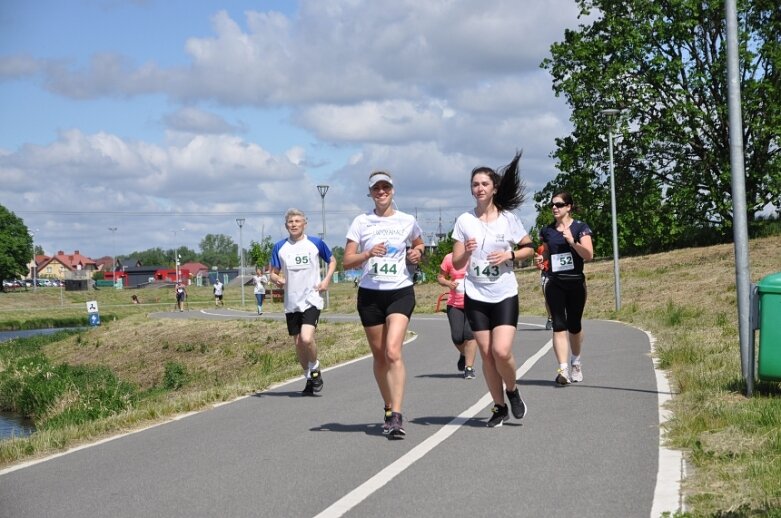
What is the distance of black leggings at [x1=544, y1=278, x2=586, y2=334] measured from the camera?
11203 mm

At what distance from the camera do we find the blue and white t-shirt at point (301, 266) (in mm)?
11625

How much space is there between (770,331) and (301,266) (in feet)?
16.3

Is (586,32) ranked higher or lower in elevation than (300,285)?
higher

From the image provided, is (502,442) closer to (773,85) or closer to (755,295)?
(755,295)

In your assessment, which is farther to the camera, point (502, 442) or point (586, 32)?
point (586, 32)

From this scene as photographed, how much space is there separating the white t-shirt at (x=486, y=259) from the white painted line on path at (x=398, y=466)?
1.12 meters

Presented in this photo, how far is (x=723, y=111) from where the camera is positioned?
41969 mm

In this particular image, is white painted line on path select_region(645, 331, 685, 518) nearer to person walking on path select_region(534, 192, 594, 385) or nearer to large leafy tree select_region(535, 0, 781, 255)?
person walking on path select_region(534, 192, 594, 385)

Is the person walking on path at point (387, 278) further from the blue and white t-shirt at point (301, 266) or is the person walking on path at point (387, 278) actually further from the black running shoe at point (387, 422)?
the blue and white t-shirt at point (301, 266)

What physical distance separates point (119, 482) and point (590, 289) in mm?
32914

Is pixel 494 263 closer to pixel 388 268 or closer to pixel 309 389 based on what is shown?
pixel 388 268

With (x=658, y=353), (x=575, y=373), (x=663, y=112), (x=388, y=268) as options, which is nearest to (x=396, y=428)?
(x=388, y=268)

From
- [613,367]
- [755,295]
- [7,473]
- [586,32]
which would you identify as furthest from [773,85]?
[7,473]

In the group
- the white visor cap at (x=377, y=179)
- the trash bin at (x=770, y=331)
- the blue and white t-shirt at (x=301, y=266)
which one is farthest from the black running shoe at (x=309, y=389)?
the trash bin at (x=770, y=331)
